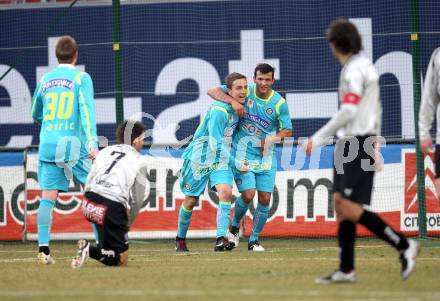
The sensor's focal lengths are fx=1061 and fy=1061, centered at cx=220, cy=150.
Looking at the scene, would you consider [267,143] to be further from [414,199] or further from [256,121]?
[414,199]

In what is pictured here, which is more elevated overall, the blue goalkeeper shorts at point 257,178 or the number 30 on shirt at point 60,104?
the number 30 on shirt at point 60,104

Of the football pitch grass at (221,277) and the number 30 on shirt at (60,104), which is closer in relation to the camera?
the football pitch grass at (221,277)

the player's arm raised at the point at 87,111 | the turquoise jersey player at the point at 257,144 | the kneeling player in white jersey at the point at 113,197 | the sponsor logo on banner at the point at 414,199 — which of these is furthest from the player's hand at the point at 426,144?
the sponsor logo on banner at the point at 414,199

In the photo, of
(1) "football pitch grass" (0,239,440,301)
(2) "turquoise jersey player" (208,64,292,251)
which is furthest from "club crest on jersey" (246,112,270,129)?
(1) "football pitch grass" (0,239,440,301)

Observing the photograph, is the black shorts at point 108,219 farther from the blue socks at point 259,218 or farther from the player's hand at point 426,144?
the blue socks at point 259,218

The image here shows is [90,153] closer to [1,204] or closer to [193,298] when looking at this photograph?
Result: [193,298]

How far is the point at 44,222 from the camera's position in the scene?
1066 centimetres

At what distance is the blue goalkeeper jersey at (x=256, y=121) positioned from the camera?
12.7m

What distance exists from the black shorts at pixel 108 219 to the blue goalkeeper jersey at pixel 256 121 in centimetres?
302

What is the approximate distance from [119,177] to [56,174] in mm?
1115

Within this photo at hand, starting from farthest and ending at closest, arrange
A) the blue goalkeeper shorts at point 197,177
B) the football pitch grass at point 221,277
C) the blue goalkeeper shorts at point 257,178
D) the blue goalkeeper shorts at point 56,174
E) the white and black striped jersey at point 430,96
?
the blue goalkeeper shorts at point 257,178, the blue goalkeeper shorts at point 197,177, the blue goalkeeper shorts at point 56,174, the white and black striped jersey at point 430,96, the football pitch grass at point 221,277

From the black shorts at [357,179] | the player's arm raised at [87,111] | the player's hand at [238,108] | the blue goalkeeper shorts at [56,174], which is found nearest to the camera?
the black shorts at [357,179]

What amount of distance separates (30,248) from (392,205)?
5000mm

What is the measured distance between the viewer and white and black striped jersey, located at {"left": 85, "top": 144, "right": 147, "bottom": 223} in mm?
9906
